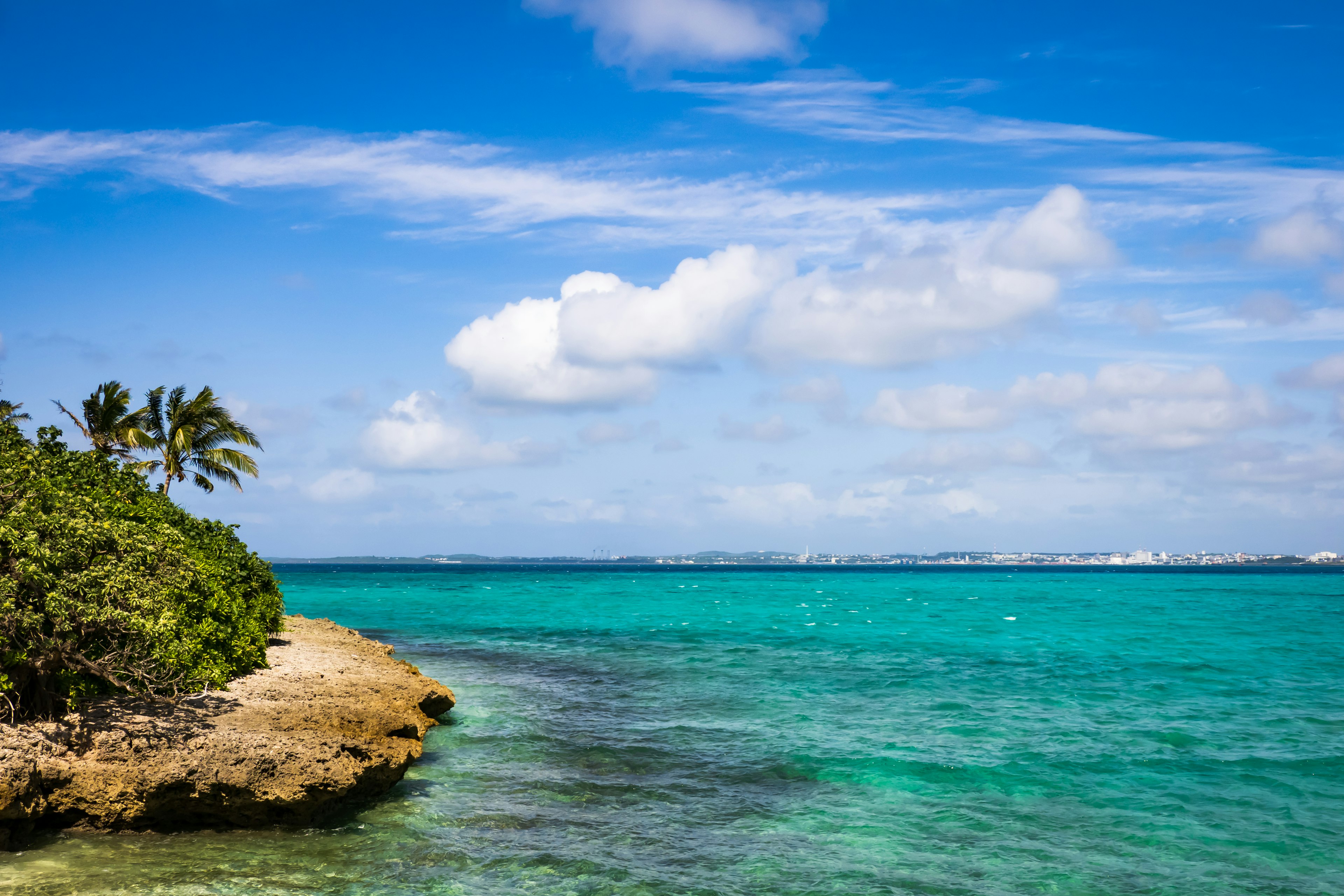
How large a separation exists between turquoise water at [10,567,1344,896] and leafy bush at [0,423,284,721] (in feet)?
7.17

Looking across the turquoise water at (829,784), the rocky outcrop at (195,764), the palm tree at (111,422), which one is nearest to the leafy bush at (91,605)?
the rocky outcrop at (195,764)

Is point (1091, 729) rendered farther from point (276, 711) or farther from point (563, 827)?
point (276, 711)

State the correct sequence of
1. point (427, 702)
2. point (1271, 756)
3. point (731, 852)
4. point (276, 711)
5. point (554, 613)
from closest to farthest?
point (731, 852) → point (276, 711) → point (1271, 756) → point (427, 702) → point (554, 613)

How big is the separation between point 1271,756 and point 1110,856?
830 centimetres

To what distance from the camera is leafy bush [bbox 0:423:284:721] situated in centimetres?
1092

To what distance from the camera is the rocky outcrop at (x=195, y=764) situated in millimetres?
10734

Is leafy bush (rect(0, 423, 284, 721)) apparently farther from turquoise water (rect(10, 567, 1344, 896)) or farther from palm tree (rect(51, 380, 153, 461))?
palm tree (rect(51, 380, 153, 461))

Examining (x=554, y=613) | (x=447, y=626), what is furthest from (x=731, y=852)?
(x=554, y=613)

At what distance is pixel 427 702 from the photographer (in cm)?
1912

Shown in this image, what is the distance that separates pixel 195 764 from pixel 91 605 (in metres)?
2.54

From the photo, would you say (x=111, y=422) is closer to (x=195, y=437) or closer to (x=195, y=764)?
(x=195, y=437)

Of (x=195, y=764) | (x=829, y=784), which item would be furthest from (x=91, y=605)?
(x=829, y=784)

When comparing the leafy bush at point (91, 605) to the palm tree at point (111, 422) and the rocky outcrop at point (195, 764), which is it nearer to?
the rocky outcrop at point (195, 764)

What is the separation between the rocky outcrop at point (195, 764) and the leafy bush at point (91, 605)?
508 millimetres
